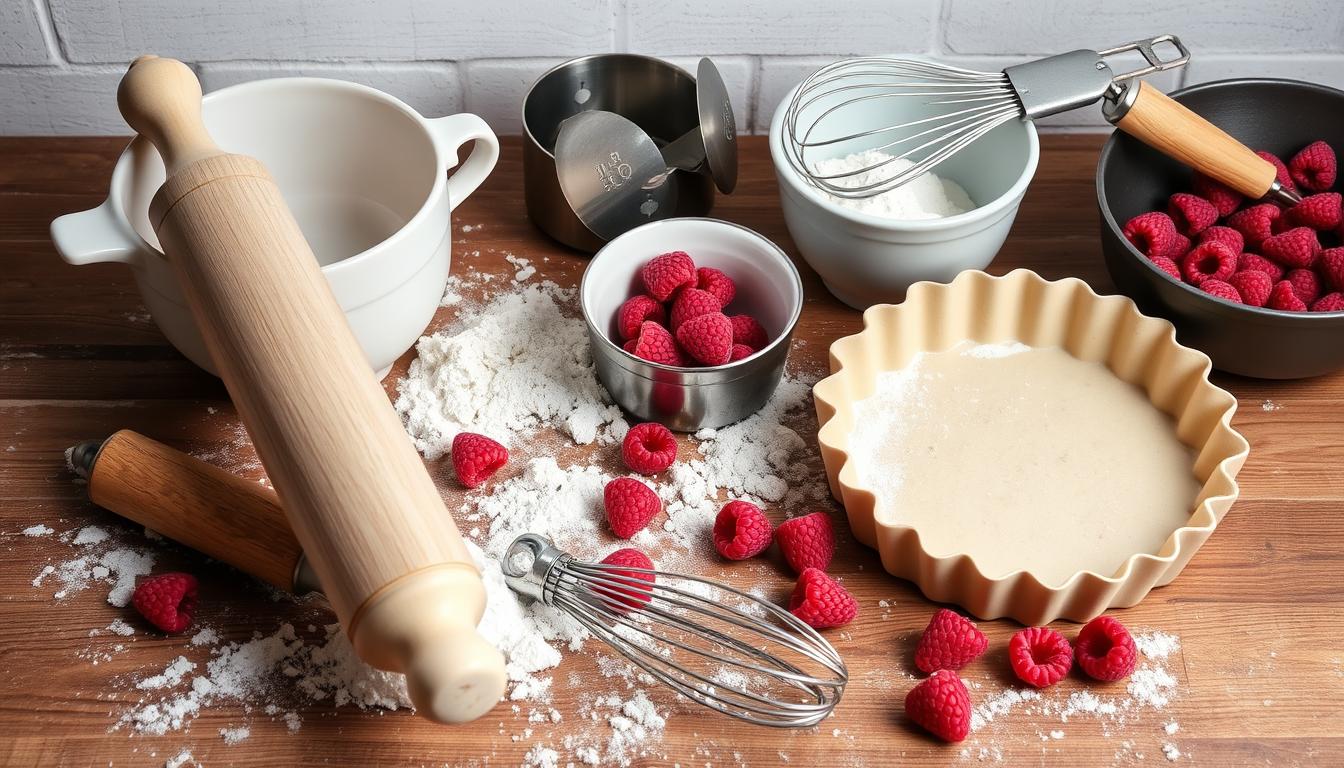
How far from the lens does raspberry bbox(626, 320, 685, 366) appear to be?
975 millimetres

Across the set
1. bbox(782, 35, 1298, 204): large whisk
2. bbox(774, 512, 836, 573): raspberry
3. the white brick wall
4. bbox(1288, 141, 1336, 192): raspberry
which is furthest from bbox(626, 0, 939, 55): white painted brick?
bbox(774, 512, 836, 573): raspberry

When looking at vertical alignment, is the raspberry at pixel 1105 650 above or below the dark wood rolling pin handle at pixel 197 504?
below

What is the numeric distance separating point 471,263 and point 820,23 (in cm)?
46

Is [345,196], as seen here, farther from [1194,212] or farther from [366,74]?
[1194,212]

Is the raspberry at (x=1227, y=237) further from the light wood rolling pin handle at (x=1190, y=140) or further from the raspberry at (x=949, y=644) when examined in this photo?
the raspberry at (x=949, y=644)

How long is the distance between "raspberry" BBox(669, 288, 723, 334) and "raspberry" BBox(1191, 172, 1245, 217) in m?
0.49

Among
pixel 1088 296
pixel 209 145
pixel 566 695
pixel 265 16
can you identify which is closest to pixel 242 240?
pixel 209 145

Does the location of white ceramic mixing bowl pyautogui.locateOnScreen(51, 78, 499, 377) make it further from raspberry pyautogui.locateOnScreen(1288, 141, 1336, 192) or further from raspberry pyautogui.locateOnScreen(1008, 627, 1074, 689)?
raspberry pyautogui.locateOnScreen(1288, 141, 1336, 192)

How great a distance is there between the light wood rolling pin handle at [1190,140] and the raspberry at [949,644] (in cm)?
50

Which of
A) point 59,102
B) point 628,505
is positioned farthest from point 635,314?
point 59,102

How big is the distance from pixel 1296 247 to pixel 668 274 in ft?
1.86

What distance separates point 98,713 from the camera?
819 millimetres

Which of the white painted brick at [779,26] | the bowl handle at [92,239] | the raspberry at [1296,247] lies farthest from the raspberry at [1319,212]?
the bowl handle at [92,239]

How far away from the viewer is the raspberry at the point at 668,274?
1.01 metres
